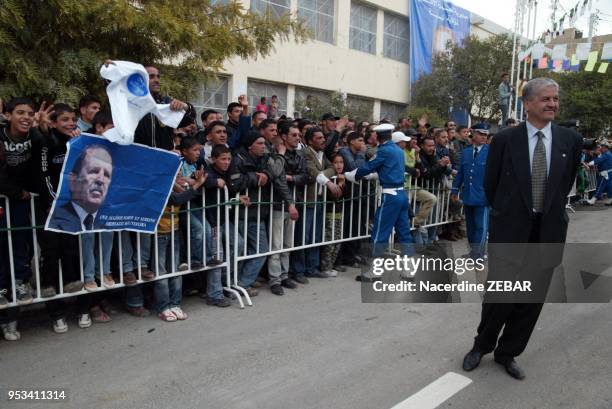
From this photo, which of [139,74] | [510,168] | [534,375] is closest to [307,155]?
[139,74]

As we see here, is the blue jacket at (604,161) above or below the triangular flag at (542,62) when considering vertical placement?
below

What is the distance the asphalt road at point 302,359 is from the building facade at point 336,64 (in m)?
11.6

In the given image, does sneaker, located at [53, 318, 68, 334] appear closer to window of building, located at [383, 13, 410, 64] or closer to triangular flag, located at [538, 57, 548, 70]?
triangular flag, located at [538, 57, 548, 70]

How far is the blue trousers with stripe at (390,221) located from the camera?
6.01 m

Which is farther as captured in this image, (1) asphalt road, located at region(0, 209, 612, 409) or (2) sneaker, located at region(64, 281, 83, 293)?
(2) sneaker, located at region(64, 281, 83, 293)

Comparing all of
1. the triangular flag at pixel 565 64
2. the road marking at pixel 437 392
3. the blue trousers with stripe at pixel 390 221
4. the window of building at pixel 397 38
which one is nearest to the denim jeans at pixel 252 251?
the blue trousers with stripe at pixel 390 221

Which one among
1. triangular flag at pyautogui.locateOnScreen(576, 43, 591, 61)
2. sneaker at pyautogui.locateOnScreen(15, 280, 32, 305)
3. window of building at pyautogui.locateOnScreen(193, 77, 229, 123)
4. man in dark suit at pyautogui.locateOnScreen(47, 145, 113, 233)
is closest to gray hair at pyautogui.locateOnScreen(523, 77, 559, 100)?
man in dark suit at pyautogui.locateOnScreen(47, 145, 113, 233)

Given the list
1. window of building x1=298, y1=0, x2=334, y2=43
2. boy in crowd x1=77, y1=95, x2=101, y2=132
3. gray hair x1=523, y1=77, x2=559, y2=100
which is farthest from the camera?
window of building x1=298, y1=0, x2=334, y2=43

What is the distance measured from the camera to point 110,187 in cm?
414

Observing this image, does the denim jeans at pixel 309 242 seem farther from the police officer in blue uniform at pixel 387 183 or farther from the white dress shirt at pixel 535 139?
the white dress shirt at pixel 535 139

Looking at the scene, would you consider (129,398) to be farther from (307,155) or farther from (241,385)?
(307,155)

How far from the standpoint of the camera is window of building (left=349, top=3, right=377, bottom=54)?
2088 centimetres

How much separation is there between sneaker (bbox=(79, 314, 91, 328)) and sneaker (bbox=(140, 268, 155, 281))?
56cm

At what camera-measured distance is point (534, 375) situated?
3.58 metres
